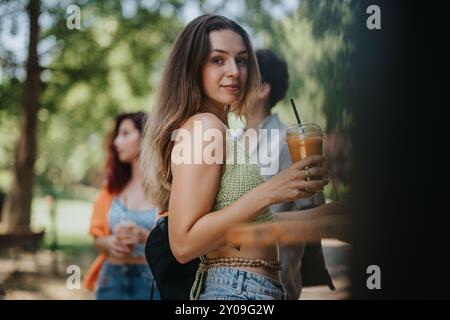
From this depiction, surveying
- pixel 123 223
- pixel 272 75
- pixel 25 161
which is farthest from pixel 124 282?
pixel 25 161

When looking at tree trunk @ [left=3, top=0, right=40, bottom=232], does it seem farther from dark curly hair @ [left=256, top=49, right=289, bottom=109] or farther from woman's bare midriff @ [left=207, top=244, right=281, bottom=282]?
woman's bare midriff @ [left=207, top=244, right=281, bottom=282]

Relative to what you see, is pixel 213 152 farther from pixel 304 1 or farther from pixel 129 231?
pixel 129 231

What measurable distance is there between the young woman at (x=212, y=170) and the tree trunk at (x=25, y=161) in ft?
6.67

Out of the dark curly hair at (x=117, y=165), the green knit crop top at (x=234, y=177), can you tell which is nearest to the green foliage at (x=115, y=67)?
the dark curly hair at (x=117, y=165)

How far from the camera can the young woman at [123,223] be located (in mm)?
2482

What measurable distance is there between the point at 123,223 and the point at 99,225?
15 cm

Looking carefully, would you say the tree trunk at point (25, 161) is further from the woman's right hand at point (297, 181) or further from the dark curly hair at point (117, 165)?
the woman's right hand at point (297, 181)

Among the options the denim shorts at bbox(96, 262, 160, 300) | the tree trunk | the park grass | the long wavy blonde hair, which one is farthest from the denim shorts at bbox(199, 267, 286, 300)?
the park grass

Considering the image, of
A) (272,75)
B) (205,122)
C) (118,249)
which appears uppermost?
(272,75)

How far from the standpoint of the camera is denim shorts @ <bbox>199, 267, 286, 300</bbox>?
1.41 m

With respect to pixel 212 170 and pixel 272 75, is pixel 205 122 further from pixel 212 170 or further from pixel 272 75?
pixel 272 75

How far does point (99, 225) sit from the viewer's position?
8.60ft

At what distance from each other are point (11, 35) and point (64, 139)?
154cm

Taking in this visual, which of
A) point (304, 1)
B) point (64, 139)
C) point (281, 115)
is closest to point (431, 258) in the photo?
point (281, 115)
